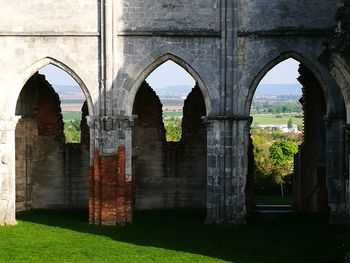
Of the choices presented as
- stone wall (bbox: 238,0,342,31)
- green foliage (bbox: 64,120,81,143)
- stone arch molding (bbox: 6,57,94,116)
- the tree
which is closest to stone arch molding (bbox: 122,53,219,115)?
stone arch molding (bbox: 6,57,94,116)

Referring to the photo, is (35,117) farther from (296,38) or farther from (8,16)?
(296,38)

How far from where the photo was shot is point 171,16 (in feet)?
65.6

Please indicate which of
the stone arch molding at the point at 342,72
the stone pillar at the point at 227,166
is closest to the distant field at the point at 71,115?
the stone pillar at the point at 227,166

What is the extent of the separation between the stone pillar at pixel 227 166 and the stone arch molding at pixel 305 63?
0.63 m

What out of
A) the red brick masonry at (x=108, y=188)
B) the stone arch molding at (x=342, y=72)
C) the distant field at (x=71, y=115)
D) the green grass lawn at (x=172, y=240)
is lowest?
the green grass lawn at (x=172, y=240)

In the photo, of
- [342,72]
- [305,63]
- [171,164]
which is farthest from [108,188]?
[342,72]

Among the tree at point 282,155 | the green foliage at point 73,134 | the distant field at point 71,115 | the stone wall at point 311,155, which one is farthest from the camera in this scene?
the distant field at point 71,115

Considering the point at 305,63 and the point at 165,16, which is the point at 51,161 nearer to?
the point at 165,16

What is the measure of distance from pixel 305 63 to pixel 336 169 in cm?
276

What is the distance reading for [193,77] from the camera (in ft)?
66.4

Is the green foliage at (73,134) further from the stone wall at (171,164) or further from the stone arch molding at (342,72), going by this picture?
the stone arch molding at (342,72)

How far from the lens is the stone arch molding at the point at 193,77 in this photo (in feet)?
65.4

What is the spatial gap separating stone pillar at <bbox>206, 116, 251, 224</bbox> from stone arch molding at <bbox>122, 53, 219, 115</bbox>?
572 millimetres

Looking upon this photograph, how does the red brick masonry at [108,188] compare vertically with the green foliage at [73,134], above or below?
below
